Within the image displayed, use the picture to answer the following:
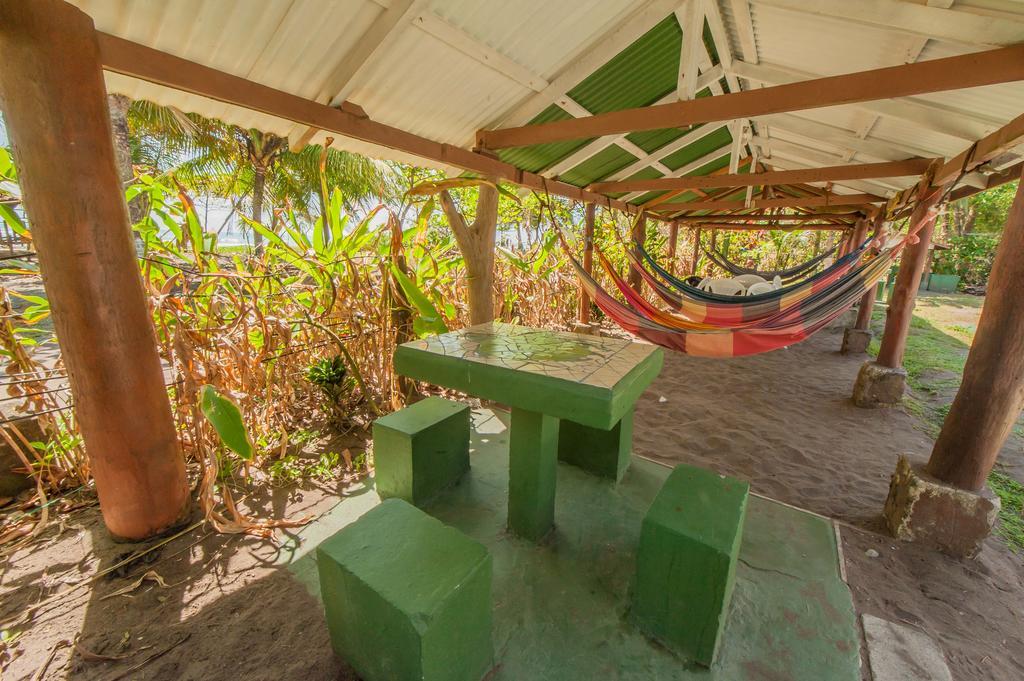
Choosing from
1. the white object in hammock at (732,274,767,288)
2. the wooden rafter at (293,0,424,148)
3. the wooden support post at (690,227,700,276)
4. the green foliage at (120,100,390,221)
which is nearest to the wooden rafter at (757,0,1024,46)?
the wooden rafter at (293,0,424,148)

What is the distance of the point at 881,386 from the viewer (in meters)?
3.23

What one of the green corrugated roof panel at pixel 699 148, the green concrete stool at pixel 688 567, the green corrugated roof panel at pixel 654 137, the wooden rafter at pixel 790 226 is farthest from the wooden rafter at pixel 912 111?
the wooden rafter at pixel 790 226

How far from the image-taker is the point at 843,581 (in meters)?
1.51

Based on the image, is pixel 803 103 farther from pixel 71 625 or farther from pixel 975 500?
pixel 71 625

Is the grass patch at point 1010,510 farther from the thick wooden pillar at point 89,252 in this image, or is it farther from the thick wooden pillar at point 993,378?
the thick wooden pillar at point 89,252

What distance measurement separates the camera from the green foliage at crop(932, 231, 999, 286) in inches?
453

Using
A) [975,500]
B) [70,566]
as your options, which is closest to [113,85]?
[70,566]

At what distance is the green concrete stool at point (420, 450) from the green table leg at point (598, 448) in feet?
1.80

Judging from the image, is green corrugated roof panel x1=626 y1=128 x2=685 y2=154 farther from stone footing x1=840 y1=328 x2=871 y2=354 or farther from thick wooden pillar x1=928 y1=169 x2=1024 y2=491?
stone footing x1=840 y1=328 x2=871 y2=354

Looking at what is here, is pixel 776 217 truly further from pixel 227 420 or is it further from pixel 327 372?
pixel 227 420

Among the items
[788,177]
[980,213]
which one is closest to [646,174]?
[788,177]

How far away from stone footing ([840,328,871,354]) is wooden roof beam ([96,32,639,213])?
5191mm

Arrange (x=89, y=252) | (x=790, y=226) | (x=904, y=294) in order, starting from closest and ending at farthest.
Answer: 1. (x=89, y=252)
2. (x=904, y=294)
3. (x=790, y=226)

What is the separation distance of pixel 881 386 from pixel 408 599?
4.06 metres
